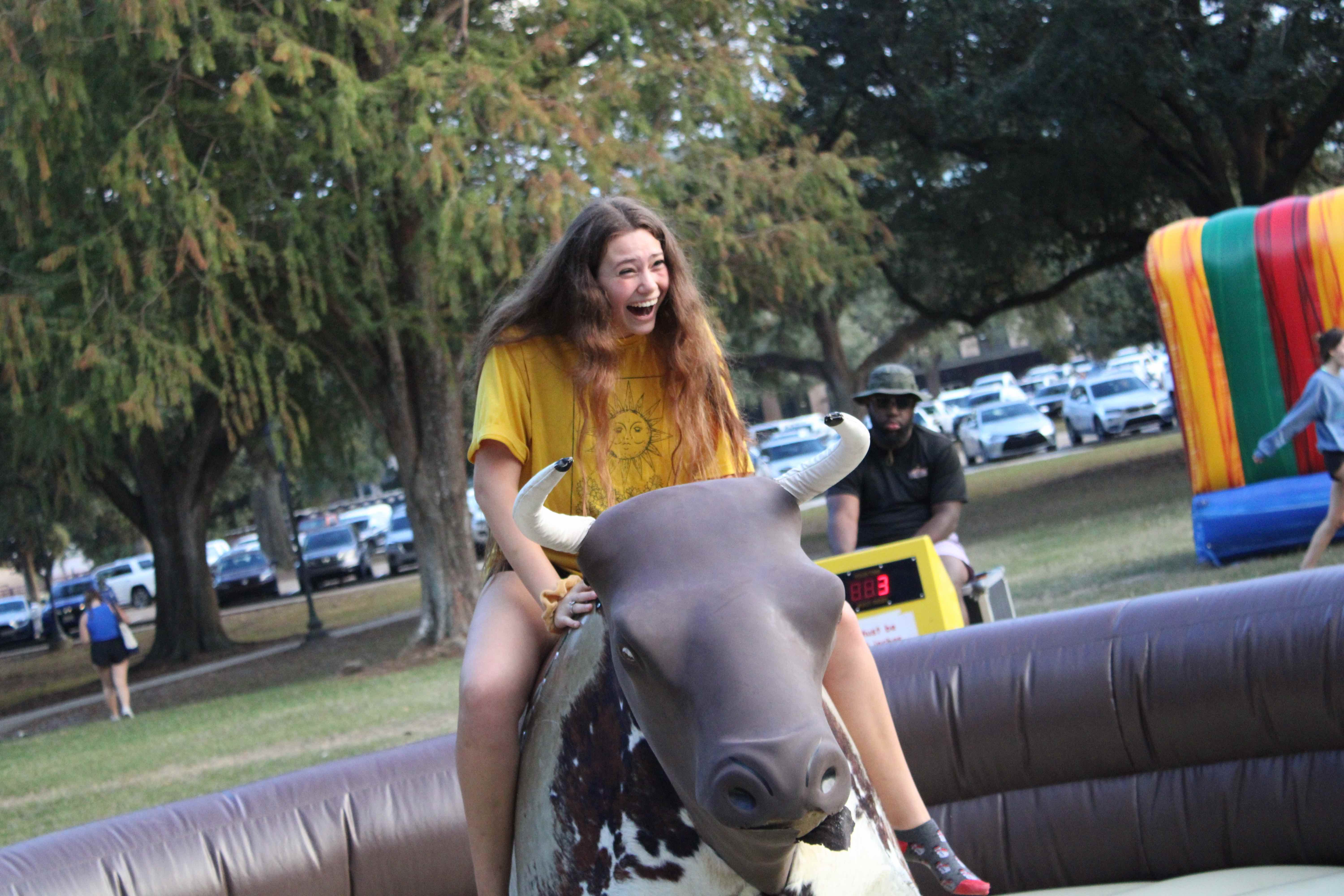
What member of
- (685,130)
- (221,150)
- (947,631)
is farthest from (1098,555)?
(221,150)

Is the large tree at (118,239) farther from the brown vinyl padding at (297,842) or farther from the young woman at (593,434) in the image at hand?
the young woman at (593,434)

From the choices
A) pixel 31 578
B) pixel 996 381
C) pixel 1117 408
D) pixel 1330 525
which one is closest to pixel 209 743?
pixel 1330 525

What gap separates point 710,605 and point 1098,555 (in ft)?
42.6

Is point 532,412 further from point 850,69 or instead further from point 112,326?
point 850,69

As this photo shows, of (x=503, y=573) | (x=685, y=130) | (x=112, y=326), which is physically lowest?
(x=503, y=573)

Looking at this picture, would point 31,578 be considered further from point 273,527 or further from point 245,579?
point 245,579

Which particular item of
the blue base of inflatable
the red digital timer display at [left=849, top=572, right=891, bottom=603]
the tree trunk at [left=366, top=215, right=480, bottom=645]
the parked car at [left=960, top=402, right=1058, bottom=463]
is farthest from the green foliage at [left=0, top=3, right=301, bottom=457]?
the parked car at [left=960, top=402, right=1058, bottom=463]

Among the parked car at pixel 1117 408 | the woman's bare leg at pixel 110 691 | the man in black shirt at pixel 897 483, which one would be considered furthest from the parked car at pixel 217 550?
the man in black shirt at pixel 897 483

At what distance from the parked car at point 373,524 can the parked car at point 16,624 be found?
10.3 metres

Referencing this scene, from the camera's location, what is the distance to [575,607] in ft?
8.27

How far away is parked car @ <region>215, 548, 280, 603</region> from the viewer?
3850 cm

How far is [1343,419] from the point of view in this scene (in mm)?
9727

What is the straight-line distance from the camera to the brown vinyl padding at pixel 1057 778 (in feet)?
15.2

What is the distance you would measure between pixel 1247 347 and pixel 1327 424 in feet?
9.15
